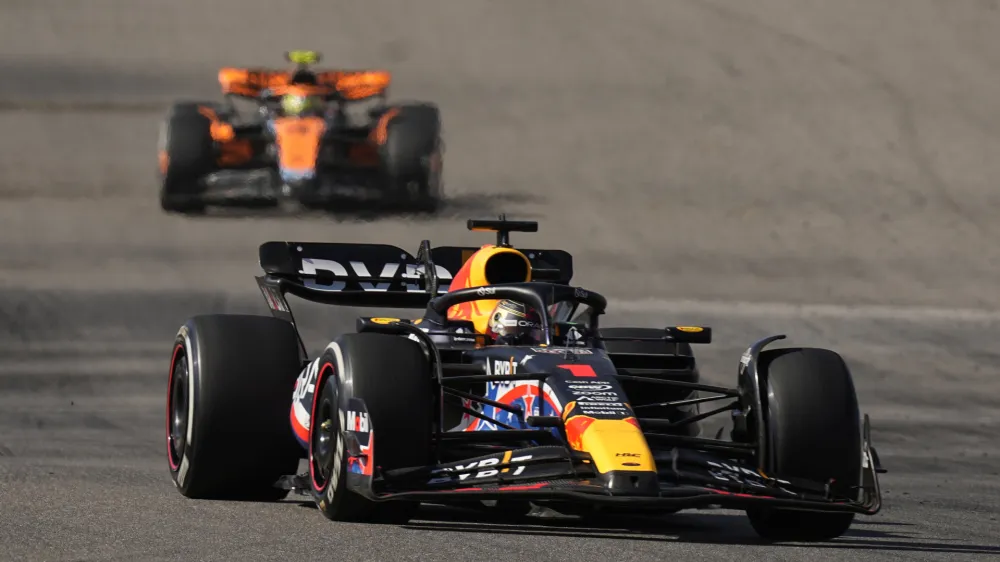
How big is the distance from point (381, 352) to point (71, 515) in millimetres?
1607

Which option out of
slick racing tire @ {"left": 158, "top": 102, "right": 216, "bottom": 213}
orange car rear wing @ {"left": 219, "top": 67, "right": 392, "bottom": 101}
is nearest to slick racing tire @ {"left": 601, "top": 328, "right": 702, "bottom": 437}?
slick racing tire @ {"left": 158, "top": 102, "right": 216, "bottom": 213}

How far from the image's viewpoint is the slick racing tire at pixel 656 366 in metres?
10.8

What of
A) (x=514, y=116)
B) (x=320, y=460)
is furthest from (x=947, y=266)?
(x=320, y=460)

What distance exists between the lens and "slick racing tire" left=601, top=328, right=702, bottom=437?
10.8m

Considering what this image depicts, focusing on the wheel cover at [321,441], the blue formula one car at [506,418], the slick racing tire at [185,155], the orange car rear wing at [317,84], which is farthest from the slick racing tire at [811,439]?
the orange car rear wing at [317,84]

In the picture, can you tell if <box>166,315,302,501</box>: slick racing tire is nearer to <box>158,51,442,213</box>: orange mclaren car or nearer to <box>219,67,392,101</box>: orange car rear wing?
<box>158,51,442,213</box>: orange mclaren car

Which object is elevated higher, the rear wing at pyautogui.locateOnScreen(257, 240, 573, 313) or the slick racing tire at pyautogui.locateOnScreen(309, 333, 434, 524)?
the rear wing at pyautogui.locateOnScreen(257, 240, 573, 313)

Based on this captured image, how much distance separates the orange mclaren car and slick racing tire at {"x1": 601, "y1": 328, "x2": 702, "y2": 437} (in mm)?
13075

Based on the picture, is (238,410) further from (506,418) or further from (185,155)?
(185,155)

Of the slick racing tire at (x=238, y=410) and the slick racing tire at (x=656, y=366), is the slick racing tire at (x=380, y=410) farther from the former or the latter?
the slick racing tire at (x=656, y=366)

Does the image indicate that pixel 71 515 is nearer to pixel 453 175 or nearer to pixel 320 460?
pixel 320 460

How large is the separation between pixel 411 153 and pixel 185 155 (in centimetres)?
276

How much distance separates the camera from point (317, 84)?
25594 mm

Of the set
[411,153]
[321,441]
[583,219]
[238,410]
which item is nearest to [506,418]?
[321,441]
